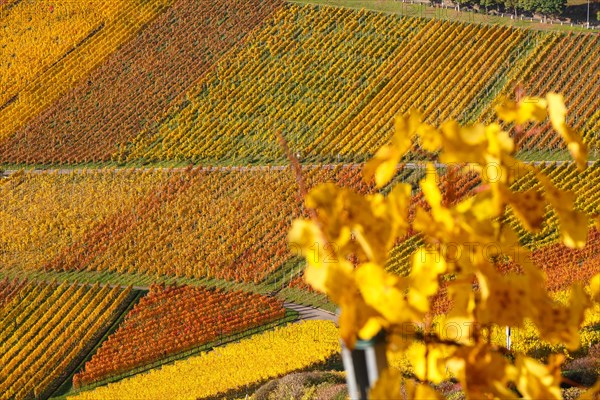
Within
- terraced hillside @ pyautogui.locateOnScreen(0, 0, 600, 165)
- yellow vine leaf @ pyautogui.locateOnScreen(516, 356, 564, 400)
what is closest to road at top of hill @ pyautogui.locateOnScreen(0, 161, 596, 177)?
terraced hillside @ pyautogui.locateOnScreen(0, 0, 600, 165)

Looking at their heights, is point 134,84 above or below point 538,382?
above

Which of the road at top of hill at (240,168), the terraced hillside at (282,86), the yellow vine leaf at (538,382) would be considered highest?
the terraced hillside at (282,86)

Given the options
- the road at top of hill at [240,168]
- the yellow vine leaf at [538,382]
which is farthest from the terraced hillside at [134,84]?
the yellow vine leaf at [538,382]

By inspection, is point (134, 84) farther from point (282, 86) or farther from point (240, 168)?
point (240, 168)

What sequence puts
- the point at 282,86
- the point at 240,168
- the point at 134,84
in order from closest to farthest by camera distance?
the point at 240,168
the point at 282,86
the point at 134,84

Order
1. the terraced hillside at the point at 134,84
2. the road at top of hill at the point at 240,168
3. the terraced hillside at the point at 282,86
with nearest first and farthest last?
the road at top of hill at the point at 240,168, the terraced hillside at the point at 282,86, the terraced hillside at the point at 134,84

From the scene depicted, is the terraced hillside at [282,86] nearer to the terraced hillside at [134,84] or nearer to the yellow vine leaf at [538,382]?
the terraced hillside at [134,84]

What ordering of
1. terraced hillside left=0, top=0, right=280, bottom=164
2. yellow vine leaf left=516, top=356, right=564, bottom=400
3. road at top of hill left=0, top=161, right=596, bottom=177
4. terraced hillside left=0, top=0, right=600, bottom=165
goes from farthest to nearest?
1. terraced hillside left=0, top=0, right=280, bottom=164
2. terraced hillside left=0, top=0, right=600, bottom=165
3. road at top of hill left=0, top=161, right=596, bottom=177
4. yellow vine leaf left=516, top=356, right=564, bottom=400

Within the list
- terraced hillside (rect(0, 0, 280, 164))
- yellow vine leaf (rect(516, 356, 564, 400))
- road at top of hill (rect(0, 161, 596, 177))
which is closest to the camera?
yellow vine leaf (rect(516, 356, 564, 400))

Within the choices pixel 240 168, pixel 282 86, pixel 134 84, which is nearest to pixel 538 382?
pixel 240 168

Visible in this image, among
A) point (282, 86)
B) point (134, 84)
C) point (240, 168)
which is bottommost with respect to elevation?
point (240, 168)

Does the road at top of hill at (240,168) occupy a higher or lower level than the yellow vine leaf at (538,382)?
higher

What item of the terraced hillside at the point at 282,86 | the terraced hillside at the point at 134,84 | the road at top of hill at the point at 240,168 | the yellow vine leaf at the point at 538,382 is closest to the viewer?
the yellow vine leaf at the point at 538,382

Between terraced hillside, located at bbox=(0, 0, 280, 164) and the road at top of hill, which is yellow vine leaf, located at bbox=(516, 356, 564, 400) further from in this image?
terraced hillside, located at bbox=(0, 0, 280, 164)
